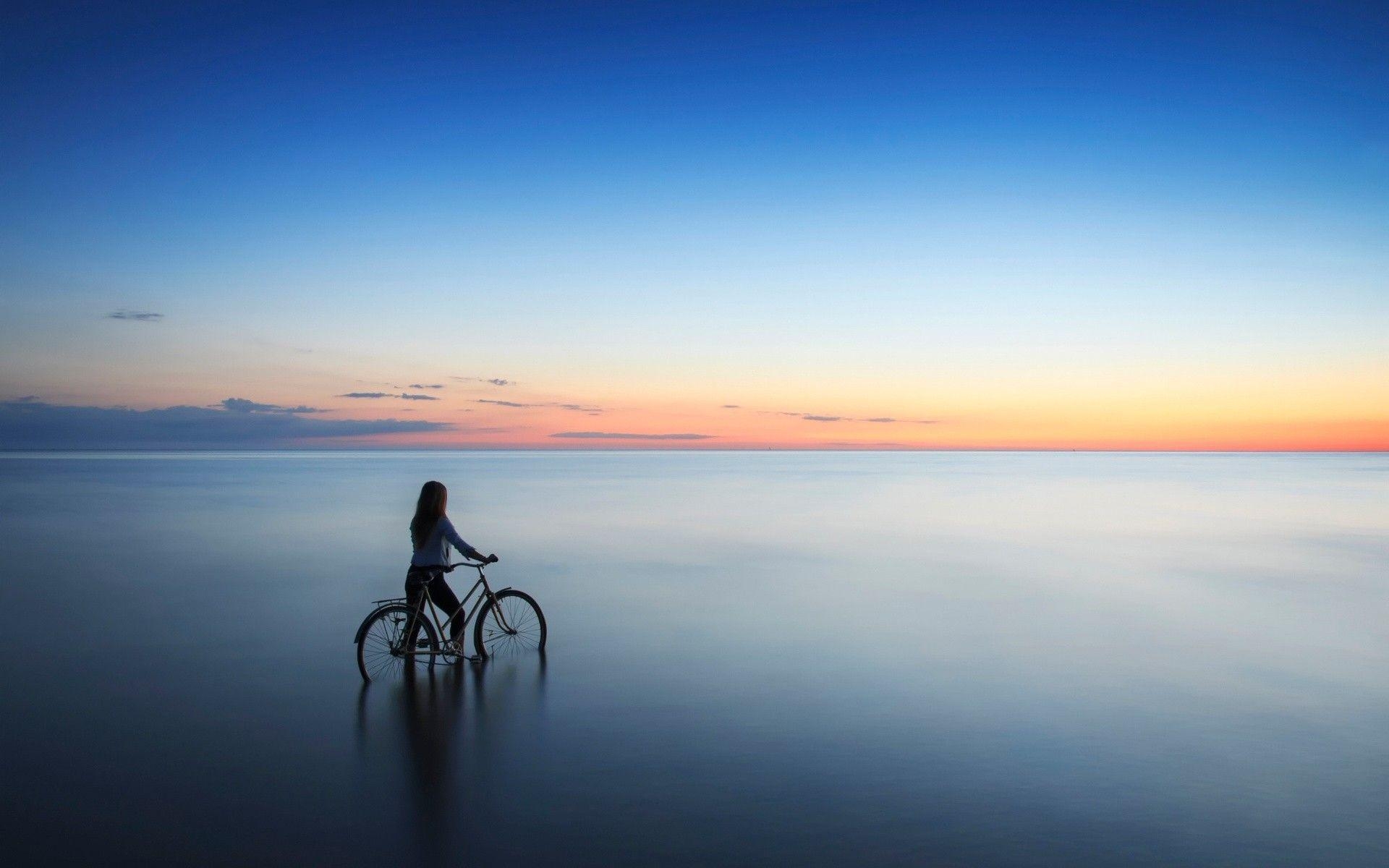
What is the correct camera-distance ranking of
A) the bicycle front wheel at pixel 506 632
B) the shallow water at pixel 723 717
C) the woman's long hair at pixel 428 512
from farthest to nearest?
the bicycle front wheel at pixel 506 632 < the woman's long hair at pixel 428 512 < the shallow water at pixel 723 717

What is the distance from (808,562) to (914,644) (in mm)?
8546

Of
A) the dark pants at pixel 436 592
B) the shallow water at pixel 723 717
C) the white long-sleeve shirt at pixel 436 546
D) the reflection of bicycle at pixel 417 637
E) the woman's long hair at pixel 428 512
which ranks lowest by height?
the shallow water at pixel 723 717

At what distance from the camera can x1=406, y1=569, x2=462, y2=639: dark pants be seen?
31.1 ft

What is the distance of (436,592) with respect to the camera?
9.63 meters

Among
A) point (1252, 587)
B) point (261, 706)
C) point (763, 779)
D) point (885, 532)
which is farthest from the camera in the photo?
point (885, 532)

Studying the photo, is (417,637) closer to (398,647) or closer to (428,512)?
(398,647)

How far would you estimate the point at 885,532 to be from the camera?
28.4 m

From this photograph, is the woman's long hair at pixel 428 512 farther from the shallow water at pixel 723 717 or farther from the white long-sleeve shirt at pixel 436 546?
the shallow water at pixel 723 717

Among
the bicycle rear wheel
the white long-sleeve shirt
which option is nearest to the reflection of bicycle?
the bicycle rear wheel

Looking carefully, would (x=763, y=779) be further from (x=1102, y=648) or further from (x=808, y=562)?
(x=808, y=562)

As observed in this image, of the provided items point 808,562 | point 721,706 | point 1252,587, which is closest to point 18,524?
point 808,562

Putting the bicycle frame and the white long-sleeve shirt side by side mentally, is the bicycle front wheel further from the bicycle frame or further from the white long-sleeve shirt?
the white long-sleeve shirt

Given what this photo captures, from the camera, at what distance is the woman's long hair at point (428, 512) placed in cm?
944

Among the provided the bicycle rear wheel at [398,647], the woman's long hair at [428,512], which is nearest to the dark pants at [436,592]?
the bicycle rear wheel at [398,647]
